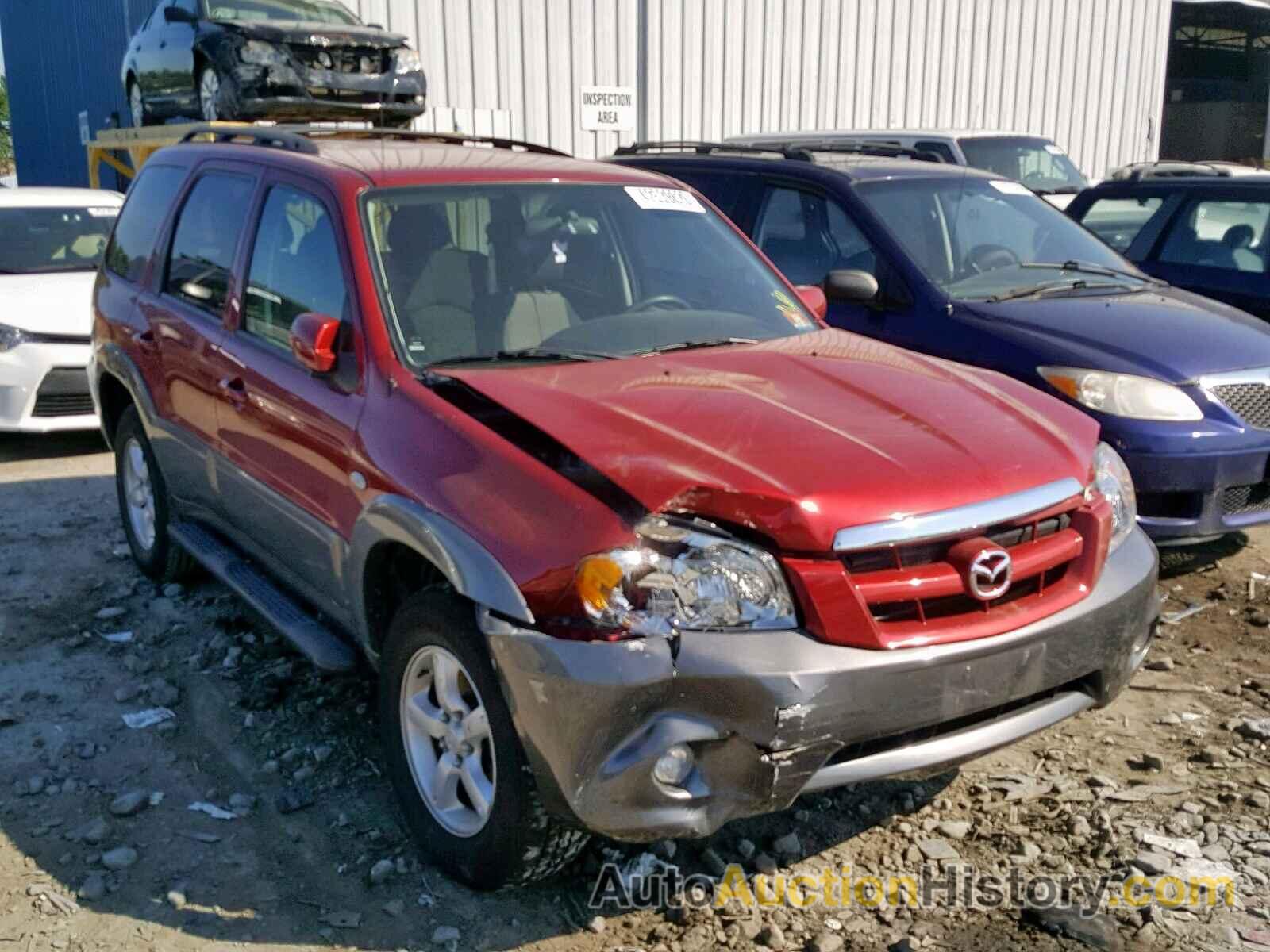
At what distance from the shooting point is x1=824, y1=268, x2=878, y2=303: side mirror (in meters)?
5.29

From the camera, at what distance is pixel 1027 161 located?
1268 centimetres

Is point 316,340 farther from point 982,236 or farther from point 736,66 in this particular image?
point 736,66

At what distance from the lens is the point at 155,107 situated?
12070 millimetres

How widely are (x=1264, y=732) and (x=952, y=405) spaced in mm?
1671

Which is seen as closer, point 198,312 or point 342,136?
point 198,312

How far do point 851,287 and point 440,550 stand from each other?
2852mm

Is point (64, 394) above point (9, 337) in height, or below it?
below

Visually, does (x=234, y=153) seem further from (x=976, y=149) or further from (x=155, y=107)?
(x=976, y=149)

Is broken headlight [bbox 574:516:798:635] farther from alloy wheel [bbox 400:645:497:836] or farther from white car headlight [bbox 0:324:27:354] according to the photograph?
white car headlight [bbox 0:324:27:354]

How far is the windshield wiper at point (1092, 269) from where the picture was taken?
6.30m

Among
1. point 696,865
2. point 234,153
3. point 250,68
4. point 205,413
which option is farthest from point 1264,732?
point 250,68

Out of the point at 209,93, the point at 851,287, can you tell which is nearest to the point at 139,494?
the point at 851,287

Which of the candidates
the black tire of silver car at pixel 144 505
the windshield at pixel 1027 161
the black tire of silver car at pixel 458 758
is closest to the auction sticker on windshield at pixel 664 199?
the black tire of silver car at pixel 458 758

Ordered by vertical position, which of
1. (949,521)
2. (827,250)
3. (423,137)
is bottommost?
(949,521)
